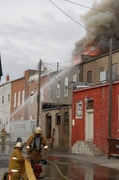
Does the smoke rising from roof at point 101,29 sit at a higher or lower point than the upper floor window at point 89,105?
higher

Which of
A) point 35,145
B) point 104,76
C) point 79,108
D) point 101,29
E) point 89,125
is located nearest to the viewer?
point 35,145

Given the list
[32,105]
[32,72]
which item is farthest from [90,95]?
[32,72]

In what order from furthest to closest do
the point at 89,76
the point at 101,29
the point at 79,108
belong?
the point at 101,29
the point at 89,76
the point at 79,108

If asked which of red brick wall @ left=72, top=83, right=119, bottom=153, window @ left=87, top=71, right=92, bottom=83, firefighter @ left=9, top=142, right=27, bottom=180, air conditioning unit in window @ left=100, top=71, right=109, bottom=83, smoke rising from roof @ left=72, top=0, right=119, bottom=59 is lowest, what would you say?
firefighter @ left=9, top=142, right=27, bottom=180

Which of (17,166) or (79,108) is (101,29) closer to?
(79,108)

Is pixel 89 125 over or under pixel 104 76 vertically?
under

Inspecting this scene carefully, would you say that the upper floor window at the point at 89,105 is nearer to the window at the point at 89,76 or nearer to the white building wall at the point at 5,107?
the window at the point at 89,76

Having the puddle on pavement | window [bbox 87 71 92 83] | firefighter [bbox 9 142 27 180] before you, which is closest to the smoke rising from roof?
window [bbox 87 71 92 83]

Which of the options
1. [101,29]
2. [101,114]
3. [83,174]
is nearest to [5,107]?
[101,29]

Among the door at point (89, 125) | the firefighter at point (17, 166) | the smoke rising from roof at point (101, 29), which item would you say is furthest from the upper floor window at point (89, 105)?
the smoke rising from roof at point (101, 29)

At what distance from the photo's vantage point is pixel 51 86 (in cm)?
4594

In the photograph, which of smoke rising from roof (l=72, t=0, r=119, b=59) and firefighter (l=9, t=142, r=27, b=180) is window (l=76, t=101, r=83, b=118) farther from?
smoke rising from roof (l=72, t=0, r=119, b=59)

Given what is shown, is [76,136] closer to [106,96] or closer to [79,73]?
[106,96]

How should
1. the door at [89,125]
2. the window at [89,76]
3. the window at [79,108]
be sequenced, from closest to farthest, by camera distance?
the door at [89,125] → the window at [79,108] → the window at [89,76]
